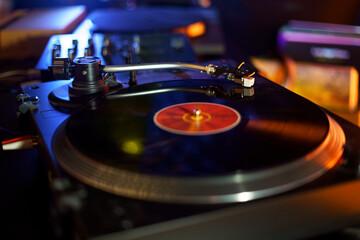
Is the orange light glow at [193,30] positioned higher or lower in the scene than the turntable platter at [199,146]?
higher

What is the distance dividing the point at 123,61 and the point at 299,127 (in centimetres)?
72

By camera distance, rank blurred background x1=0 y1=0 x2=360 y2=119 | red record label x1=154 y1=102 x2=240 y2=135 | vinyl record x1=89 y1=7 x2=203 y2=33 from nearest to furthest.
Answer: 1. red record label x1=154 y1=102 x2=240 y2=135
2. blurred background x1=0 y1=0 x2=360 y2=119
3. vinyl record x1=89 y1=7 x2=203 y2=33

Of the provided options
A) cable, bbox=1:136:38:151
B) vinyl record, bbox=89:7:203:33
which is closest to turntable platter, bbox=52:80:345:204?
cable, bbox=1:136:38:151

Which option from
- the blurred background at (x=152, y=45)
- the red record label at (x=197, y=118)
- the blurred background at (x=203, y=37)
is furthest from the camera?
the blurred background at (x=203, y=37)

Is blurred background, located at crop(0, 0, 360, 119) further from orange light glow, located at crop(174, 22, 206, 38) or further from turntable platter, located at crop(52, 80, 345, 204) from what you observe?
turntable platter, located at crop(52, 80, 345, 204)

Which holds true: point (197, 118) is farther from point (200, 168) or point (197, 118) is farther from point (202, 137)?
point (200, 168)

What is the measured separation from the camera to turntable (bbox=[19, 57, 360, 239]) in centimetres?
47

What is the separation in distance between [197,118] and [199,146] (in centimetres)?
14

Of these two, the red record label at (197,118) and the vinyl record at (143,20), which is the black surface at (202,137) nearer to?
the red record label at (197,118)

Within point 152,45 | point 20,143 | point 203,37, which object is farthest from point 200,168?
point 203,37

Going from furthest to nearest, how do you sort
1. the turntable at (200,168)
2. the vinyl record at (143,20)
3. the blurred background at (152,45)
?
the vinyl record at (143,20), the blurred background at (152,45), the turntable at (200,168)

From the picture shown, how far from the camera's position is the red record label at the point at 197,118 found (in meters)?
0.69

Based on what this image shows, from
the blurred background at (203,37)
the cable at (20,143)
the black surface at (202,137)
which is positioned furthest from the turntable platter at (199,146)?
the blurred background at (203,37)

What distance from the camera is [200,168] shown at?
533 millimetres
